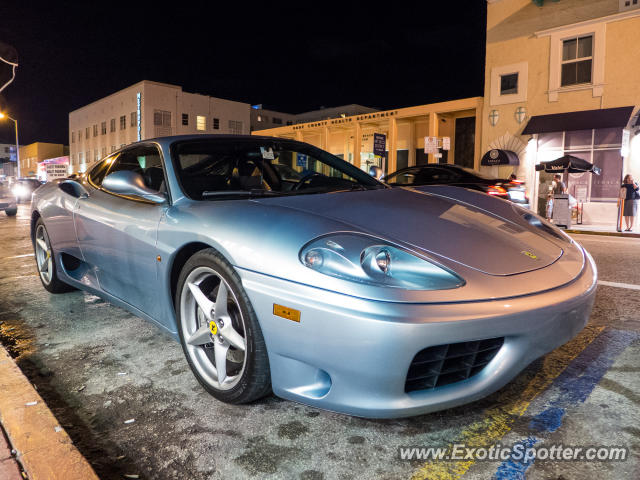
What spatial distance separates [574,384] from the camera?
2.21 meters

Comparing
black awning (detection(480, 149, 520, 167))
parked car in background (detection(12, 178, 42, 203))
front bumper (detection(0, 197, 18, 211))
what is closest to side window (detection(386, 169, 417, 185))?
black awning (detection(480, 149, 520, 167))

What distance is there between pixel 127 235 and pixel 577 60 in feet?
53.8

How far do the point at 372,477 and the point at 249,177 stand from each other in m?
1.96

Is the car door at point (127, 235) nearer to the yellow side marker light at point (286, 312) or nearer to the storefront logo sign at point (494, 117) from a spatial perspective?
Answer: the yellow side marker light at point (286, 312)

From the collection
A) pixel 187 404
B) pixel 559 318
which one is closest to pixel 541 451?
pixel 559 318

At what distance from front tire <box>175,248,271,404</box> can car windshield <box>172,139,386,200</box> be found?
492mm

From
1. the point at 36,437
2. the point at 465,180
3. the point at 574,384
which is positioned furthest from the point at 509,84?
the point at 36,437

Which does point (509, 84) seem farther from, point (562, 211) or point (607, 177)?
point (562, 211)

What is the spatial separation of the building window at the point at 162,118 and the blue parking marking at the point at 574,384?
40.5 metres

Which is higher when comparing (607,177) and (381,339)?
(607,177)

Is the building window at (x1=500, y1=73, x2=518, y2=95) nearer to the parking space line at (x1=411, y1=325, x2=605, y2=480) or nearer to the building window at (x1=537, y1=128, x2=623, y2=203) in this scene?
the building window at (x1=537, y1=128, x2=623, y2=203)

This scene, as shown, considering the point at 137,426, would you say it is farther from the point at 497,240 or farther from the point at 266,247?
the point at 497,240

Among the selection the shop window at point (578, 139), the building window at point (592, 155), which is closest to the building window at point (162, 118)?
the building window at point (592, 155)

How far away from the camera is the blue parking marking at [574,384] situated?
1614 mm
